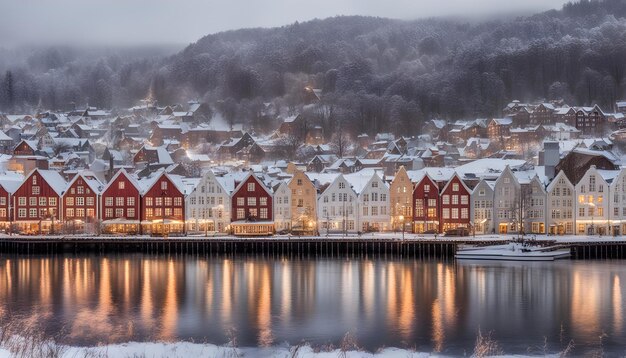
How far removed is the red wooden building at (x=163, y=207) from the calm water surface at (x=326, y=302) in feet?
57.3

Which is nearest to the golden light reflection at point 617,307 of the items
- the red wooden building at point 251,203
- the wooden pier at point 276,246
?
the wooden pier at point 276,246

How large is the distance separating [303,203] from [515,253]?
2723 centimetres

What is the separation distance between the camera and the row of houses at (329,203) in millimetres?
88938

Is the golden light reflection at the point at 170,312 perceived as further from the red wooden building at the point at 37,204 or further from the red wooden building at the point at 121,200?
the red wooden building at the point at 37,204

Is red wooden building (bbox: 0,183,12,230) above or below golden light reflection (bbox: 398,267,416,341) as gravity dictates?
above

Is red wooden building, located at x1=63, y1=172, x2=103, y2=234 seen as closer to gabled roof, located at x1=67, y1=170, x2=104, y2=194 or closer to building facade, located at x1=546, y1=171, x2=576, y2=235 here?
gabled roof, located at x1=67, y1=170, x2=104, y2=194

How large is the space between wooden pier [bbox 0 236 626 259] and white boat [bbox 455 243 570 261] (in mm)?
1690

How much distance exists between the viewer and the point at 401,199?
92.8 metres

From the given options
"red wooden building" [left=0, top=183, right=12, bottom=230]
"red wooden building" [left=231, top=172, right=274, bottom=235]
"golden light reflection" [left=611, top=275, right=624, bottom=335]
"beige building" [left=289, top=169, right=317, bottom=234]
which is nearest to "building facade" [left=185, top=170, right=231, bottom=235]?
"red wooden building" [left=231, top=172, right=274, bottom=235]

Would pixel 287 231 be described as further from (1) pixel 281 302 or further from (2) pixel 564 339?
(2) pixel 564 339

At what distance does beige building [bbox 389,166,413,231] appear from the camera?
92500 millimetres

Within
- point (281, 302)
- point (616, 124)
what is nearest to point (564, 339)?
point (281, 302)

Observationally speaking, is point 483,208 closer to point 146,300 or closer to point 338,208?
point 338,208

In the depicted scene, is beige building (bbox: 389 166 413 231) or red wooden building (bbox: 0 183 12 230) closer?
beige building (bbox: 389 166 413 231)
